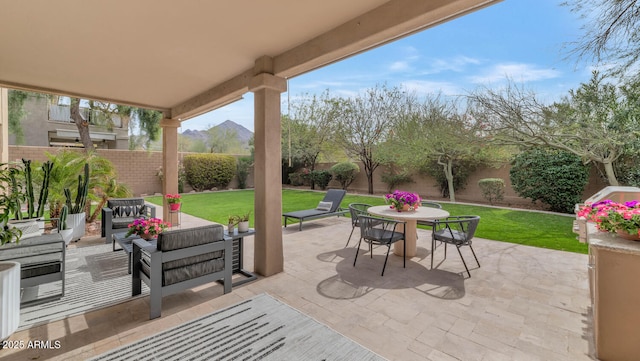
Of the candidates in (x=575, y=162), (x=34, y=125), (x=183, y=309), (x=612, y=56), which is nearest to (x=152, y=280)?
(x=183, y=309)

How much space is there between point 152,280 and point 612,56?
7.85 metres

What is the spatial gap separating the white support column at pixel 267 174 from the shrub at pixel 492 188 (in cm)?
987

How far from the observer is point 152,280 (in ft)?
9.25

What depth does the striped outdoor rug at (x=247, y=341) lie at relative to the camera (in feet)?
7.39

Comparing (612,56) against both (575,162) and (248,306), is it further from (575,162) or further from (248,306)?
(248,306)

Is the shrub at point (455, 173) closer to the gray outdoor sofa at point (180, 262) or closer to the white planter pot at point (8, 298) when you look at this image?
the gray outdoor sofa at point (180, 262)

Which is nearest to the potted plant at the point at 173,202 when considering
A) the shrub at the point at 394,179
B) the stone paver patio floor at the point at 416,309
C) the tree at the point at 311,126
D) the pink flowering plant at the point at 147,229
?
the pink flowering plant at the point at 147,229

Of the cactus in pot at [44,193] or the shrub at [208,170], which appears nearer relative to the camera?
the cactus in pot at [44,193]

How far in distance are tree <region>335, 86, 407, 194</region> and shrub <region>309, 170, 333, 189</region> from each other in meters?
1.90

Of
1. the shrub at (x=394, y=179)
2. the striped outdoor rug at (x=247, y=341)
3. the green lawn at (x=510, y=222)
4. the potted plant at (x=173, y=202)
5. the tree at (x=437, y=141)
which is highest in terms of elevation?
the tree at (x=437, y=141)

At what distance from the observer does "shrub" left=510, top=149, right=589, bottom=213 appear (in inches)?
348

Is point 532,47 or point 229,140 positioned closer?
point 532,47

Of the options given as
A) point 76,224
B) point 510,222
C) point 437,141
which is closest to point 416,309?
point 510,222

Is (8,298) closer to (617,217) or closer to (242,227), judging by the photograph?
(242,227)
